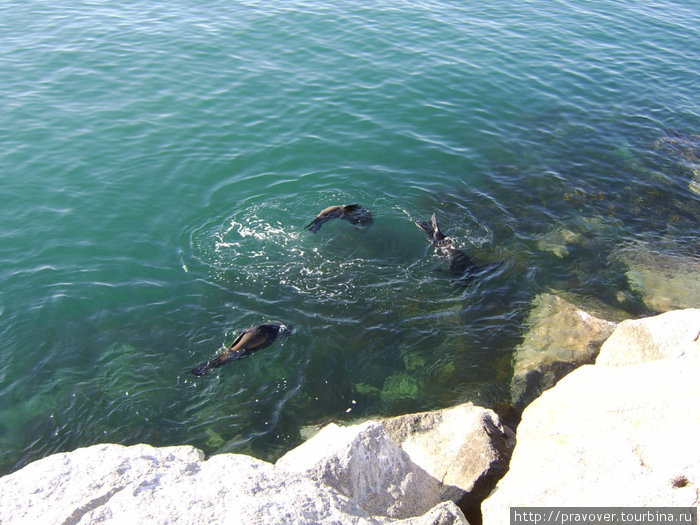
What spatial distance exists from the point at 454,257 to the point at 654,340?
4634 mm

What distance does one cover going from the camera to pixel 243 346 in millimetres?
9758

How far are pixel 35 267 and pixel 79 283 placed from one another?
1180 millimetres

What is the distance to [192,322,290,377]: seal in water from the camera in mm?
9680

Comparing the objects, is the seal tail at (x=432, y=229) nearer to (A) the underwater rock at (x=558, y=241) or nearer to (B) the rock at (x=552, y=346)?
(A) the underwater rock at (x=558, y=241)

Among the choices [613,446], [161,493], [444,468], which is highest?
[613,446]

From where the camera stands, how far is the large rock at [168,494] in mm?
5168

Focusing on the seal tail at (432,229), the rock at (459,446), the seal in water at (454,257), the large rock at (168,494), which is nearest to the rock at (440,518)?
the large rock at (168,494)

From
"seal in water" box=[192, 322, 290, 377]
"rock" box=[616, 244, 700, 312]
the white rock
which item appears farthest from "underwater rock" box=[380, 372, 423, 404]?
"rock" box=[616, 244, 700, 312]

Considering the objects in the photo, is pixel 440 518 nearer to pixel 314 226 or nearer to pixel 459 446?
pixel 459 446

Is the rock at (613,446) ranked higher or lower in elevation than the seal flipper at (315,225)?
higher

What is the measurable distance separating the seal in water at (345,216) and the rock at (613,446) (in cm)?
665

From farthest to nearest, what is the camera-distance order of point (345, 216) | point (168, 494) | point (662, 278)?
point (345, 216) → point (662, 278) → point (168, 494)

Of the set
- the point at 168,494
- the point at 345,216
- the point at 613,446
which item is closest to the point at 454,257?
the point at 345,216

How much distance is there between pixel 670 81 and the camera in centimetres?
2206
